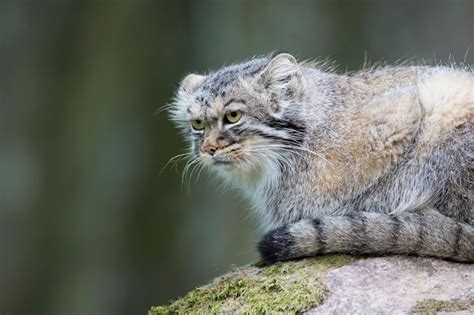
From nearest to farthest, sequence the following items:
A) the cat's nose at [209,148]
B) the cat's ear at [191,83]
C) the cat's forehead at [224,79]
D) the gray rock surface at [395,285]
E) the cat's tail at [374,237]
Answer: the gray rock surface at [395,285] → the cat's tail at [374,237] → the cat's nose at [209,148] → the cat's forehead at [224,79] → the cat's ear at [191,83]

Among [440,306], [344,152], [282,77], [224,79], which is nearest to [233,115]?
[224,79]

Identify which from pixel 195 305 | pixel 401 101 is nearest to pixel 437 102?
pixel 401 101

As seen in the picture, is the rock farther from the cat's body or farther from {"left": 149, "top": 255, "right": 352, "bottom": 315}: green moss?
the cat's body

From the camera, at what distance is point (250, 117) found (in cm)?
797

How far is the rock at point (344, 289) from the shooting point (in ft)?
21.3

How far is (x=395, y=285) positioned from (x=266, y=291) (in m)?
0.95

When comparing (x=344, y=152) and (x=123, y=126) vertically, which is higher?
(x=123, y=126)

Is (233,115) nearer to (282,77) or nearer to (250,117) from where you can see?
(250,117)

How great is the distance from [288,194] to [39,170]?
305 inches

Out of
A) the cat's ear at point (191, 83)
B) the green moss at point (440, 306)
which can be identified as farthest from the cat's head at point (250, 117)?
the green moss at point (440, 306)

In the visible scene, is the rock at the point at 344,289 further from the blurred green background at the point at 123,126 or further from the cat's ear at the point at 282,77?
the blurred green background at the point at 123,126

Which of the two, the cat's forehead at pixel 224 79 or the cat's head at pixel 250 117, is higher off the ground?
the cat's forehead at pixel 224 79

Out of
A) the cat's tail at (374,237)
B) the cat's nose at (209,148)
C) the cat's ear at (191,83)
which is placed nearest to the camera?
the cat's tail at (374,237)

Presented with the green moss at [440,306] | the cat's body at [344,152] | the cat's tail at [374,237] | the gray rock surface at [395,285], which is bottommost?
the green moss at [440,306]
